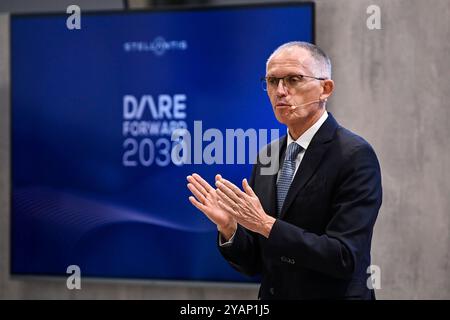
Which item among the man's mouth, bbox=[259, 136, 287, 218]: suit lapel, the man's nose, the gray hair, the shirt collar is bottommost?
bbox=[259, 136, 287, 218]: suit lapel

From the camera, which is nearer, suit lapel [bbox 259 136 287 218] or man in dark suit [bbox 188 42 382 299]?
man in dark suit [bbox 188 42 382 299]

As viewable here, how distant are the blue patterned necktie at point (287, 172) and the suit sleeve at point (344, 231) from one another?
0.56 ft

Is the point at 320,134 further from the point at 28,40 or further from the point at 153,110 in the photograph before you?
the point at 28,40

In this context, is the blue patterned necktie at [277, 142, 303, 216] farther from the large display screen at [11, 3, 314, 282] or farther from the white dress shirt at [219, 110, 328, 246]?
the large display screen at [11, 3, 314, 282]

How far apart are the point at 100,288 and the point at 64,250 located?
34cm

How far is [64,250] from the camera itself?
4258mm

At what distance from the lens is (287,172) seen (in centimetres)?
213

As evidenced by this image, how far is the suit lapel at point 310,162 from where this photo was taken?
6.72 ft

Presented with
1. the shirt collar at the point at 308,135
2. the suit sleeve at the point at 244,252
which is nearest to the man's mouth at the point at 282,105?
the shirt collar at the point at 308,135

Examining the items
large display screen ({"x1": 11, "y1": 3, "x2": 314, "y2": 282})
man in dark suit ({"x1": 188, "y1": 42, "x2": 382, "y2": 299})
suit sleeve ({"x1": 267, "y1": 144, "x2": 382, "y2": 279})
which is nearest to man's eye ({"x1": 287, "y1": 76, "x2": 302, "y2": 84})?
man in dark suit ({"x1": 188, "y1": 42, "x2": 382, "y2": 299})

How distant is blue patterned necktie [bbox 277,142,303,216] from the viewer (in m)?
2.11

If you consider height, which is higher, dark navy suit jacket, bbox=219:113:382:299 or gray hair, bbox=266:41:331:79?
gray hair, bbox=266:41:331:79

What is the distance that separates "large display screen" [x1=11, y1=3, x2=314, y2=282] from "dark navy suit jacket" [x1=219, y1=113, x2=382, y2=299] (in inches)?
72.5

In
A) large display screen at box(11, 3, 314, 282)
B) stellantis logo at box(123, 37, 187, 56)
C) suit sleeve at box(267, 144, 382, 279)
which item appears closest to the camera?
suit sleeve at box(267, 144, 382, 279)
